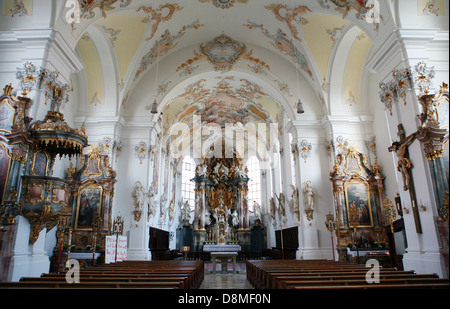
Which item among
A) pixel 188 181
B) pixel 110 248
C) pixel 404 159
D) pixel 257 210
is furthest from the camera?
pixel 188 181

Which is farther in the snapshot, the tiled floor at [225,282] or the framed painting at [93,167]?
the framed painting at [93,167]

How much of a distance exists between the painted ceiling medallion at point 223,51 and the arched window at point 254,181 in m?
11.6

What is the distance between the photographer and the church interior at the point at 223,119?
614 centimetres

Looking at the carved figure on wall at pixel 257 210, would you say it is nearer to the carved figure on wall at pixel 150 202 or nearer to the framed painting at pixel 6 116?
the carved figure on wall at pixel 150 202

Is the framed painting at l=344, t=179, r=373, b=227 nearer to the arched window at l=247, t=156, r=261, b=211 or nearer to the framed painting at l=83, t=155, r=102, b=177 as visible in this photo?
the framed painting at l=83, t=155, r=102, b=177

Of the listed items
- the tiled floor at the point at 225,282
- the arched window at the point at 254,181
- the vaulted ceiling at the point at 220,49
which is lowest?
the tiled floor at the point at 225,282

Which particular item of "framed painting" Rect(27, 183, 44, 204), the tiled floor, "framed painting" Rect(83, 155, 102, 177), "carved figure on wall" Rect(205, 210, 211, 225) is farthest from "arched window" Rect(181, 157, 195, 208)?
"framed painting" Rect(27, 183, 44, 204)

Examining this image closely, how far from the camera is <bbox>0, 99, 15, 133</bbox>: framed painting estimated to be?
624 centimetres

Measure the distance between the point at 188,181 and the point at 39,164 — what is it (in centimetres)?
1807

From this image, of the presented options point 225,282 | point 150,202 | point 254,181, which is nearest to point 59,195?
point 225,282

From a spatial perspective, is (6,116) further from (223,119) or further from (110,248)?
(223,119)

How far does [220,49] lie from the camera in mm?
13195

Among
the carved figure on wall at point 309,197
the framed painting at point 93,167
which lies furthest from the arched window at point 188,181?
the carved figure on wall at point 309,197
